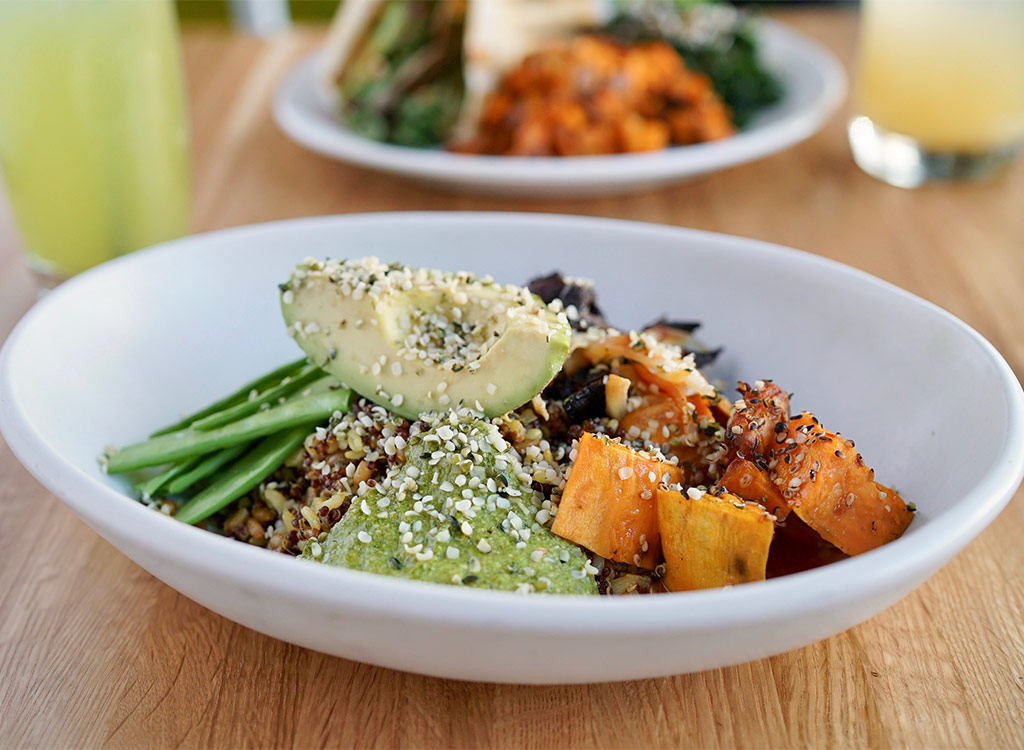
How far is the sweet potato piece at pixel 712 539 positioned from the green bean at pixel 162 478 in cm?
62

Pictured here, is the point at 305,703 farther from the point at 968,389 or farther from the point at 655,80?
the point at 655,80

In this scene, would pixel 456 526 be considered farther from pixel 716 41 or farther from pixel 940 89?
pixel 716 41

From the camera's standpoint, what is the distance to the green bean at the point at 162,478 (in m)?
1.25

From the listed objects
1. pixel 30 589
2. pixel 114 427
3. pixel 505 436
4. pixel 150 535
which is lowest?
pixel 30 589

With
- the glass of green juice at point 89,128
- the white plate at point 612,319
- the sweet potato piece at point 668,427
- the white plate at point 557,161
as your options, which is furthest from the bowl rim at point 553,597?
the white plate at point 557,161

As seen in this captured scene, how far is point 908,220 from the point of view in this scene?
2311 mm

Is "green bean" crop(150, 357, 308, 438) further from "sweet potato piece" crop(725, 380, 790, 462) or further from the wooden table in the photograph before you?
"sweet potato piece" crop(725, 380, 790, 462)

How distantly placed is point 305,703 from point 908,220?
1833 millimetres

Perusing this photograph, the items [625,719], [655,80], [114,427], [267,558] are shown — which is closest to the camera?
[267,558]

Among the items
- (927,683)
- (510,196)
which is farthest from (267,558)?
(510,196)

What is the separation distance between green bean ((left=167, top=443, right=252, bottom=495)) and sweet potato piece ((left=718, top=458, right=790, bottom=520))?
61 centimetres

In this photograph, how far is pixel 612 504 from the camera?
106 centimetres

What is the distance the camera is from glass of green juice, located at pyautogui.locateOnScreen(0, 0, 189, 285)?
178 centimetres

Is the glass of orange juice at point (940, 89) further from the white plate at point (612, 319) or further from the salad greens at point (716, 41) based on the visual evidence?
the white plate at point (612, 319)
